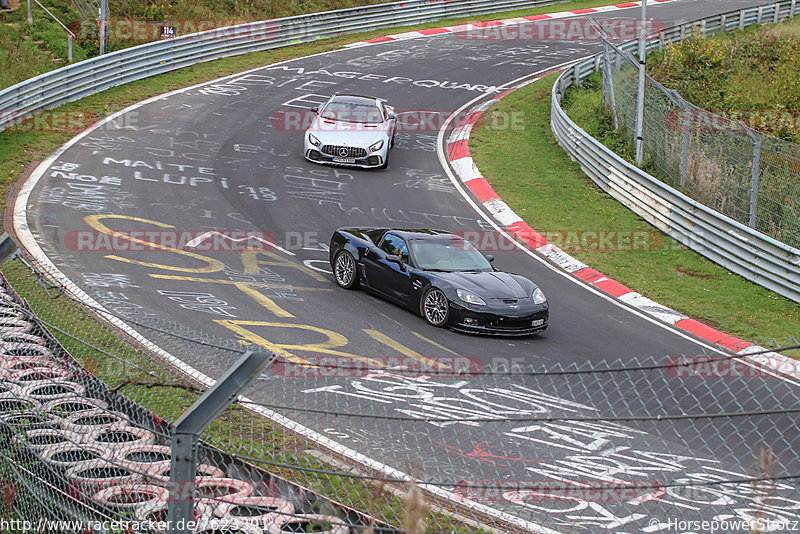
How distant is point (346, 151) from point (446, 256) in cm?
862

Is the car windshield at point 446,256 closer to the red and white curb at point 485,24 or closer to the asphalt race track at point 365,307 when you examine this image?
the asphalt race track at point 365,307

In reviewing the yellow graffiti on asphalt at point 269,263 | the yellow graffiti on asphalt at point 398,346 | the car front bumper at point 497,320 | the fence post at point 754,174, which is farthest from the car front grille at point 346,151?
the yellow graffiti on asphalt at point 398,346

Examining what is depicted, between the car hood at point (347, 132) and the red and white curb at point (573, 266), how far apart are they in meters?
2.29

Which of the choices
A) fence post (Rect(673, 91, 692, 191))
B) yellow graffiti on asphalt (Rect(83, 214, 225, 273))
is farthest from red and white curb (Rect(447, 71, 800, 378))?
yellow graffiti on asphalt (Rect(83, 214, 225, 273))

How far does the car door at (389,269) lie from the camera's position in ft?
44.5

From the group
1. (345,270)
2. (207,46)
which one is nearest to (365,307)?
(345,270)

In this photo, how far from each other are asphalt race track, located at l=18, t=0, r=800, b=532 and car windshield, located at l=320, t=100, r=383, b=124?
135 cm

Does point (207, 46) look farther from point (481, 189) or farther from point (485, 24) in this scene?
point (485, 24)

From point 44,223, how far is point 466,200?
9.20m

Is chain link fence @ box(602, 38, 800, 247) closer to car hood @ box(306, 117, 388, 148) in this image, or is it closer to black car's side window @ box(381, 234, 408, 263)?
car hood @ box(306, 117, 388, 148)

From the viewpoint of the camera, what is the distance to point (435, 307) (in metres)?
13.0

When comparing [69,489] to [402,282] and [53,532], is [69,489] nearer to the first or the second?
[53,532]

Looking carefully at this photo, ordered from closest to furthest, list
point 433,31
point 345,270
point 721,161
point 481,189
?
point 345,270
point 721,161
point 481,189
point 433,31

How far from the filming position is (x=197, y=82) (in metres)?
28.7
